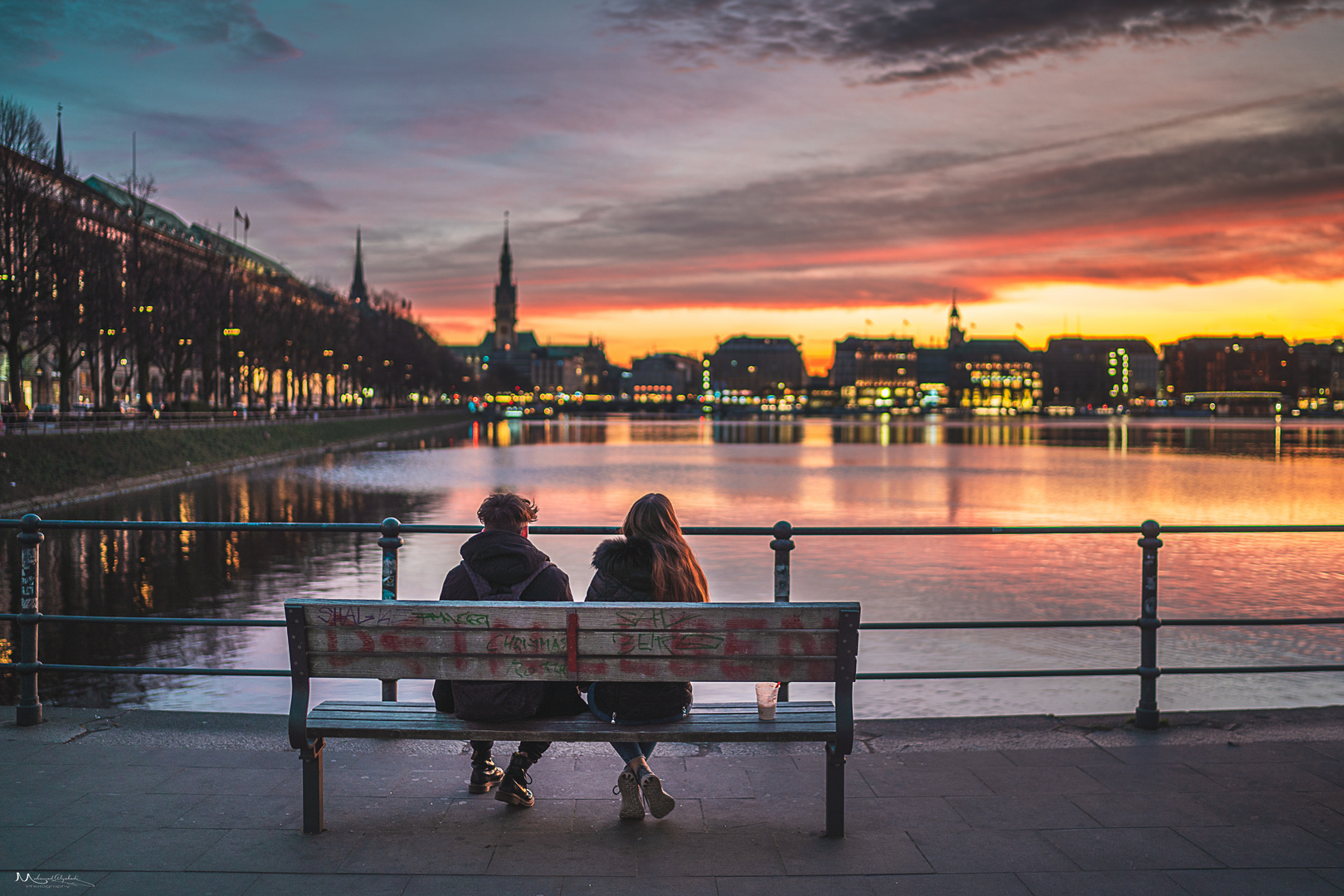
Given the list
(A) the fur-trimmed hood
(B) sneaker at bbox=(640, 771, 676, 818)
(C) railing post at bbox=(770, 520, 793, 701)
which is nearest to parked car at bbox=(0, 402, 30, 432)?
(C) railing post at bbox=(770, 520, 793, 701)

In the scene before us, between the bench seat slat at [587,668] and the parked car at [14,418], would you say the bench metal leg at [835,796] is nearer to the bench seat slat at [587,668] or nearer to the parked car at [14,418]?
the bench seat slat at [587,668]

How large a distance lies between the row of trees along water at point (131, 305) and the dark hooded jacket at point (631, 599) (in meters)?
49.1

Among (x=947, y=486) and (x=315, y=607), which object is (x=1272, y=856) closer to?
(x=315, y=607)

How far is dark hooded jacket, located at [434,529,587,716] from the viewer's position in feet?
19.2

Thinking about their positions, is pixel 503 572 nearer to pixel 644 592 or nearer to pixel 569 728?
pixel 644 592

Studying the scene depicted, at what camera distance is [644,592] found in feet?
19.1

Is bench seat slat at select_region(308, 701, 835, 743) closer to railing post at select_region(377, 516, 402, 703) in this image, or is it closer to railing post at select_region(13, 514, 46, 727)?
railing post at select_region(377, 516, 402, 703)

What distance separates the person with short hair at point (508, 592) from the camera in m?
5.75

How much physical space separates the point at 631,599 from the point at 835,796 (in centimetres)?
142

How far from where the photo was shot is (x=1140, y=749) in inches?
288

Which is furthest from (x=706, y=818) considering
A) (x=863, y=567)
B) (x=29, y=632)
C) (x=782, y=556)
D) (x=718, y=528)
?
(x=863, y=567)

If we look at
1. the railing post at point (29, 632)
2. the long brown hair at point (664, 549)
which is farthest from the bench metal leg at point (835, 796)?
the railing post at point (29, 632)

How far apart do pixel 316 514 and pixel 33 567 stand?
29220 millimetres

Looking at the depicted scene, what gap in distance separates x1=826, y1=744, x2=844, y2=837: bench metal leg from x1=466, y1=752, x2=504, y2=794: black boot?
1.88 metres
